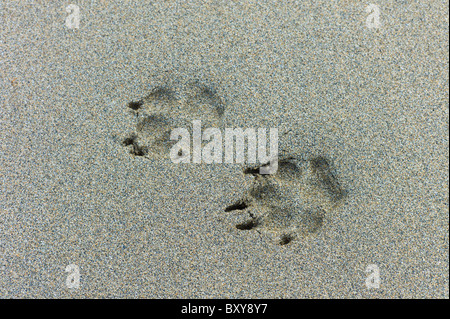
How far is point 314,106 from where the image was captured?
1.81 metres

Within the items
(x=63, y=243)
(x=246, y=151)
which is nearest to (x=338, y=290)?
(x=246, y=151)

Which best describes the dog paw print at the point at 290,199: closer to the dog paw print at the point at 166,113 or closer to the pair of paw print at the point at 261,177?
the pair of paw print at the point at 261,177

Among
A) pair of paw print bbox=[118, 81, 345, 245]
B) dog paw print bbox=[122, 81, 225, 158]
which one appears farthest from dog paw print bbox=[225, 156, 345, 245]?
dog paw print bbox=[122, 81, 225, 158]

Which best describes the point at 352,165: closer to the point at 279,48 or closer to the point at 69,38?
the point at 279,48

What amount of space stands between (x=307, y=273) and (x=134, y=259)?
97 centimetres

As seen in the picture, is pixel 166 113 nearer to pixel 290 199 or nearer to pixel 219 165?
pixel 219 165

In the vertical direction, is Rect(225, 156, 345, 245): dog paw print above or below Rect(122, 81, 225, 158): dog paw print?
below

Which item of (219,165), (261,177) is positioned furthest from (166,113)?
(261,177)

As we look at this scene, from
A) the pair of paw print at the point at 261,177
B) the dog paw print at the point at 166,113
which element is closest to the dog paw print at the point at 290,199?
the pair of paw print at the point at 261,177

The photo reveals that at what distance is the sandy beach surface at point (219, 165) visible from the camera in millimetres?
1764

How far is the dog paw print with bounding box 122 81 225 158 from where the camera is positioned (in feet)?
5.73

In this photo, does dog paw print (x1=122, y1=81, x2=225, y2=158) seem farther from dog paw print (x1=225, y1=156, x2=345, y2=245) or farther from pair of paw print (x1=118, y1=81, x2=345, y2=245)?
dog paw print (x1=225, y1=156, x2=345, y2=245)

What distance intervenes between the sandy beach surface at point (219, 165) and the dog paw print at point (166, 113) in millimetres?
46

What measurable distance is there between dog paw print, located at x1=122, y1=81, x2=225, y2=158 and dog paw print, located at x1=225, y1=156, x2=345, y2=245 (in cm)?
43
